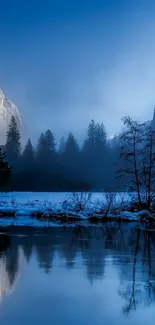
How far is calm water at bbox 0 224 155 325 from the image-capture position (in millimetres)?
7508

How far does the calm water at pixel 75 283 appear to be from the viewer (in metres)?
7.51

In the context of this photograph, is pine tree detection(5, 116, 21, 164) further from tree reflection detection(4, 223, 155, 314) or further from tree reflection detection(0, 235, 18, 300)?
tree reflection detection(0, 235, 18, 300)

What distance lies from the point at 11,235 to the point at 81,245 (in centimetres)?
381

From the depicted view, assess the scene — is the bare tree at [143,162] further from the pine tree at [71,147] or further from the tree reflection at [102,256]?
the pine tree at [71,147]

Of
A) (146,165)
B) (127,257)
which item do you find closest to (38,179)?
(146,165)

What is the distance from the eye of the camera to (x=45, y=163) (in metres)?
74.5

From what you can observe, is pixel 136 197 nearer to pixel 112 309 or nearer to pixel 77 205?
pixel 77 205

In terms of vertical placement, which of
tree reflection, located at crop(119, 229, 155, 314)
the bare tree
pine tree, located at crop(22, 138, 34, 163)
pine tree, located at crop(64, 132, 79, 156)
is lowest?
tree reflection, located at crop(119, 229, 155, 314)

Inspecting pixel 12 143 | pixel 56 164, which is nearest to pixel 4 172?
pixel 56 164

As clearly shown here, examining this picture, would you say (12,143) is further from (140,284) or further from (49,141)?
(140,284)

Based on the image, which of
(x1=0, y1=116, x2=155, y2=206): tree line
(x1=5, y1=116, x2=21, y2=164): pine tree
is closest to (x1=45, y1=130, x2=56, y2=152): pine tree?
(x1=0, y1=116, x2=155, y2=206): tree line

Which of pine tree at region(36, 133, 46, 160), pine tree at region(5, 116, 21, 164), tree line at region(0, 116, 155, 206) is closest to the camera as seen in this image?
tree line at region(0, 116, 155, 206)

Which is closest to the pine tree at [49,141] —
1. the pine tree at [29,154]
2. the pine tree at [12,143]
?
the pine tree at [29,154]

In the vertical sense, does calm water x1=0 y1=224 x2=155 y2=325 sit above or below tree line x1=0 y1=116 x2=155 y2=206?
below
